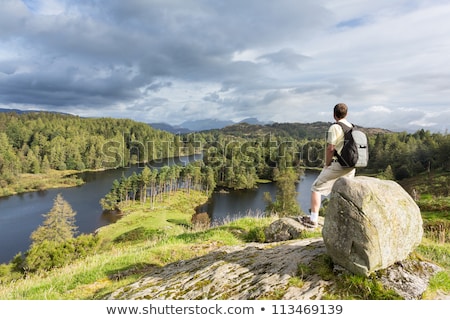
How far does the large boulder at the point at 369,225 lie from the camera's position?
515cm

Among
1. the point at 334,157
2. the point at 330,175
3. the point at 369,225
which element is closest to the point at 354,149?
the point at 334,157

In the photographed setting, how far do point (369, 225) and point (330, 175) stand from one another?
2335mm

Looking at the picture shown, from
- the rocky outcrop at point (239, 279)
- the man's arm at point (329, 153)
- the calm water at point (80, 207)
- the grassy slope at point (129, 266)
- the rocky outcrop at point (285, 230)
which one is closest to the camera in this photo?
the rocky outcrop at point (239, 279)

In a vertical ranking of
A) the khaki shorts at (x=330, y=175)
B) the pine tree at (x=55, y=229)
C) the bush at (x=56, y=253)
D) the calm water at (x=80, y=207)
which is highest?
the khaki shorts at (x=330, y=175)

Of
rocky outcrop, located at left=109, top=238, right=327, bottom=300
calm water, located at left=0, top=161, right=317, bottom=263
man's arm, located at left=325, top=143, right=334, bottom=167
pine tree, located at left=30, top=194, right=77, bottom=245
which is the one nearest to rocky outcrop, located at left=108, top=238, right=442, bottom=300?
rocky outcrop, located at left=109, top=238, right=327, bottom=300

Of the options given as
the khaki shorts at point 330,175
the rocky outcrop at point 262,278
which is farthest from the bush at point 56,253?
the khaki shorts at point 330,175

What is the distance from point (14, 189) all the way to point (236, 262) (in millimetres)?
127166

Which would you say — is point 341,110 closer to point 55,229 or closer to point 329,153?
point 329,153

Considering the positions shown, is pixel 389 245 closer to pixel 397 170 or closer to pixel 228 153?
pixel 397 170

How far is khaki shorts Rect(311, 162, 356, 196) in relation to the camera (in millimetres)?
7207

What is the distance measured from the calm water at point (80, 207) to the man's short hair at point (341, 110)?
137ft

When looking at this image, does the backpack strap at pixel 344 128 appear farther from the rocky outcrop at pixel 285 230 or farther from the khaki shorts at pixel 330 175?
the rocky outcrop at pixel 285 230

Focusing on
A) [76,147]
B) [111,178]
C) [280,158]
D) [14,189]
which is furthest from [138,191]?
[76,147]

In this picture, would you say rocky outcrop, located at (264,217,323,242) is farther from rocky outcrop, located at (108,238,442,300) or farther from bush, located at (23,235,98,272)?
bush, located at (23,235,98,272)
